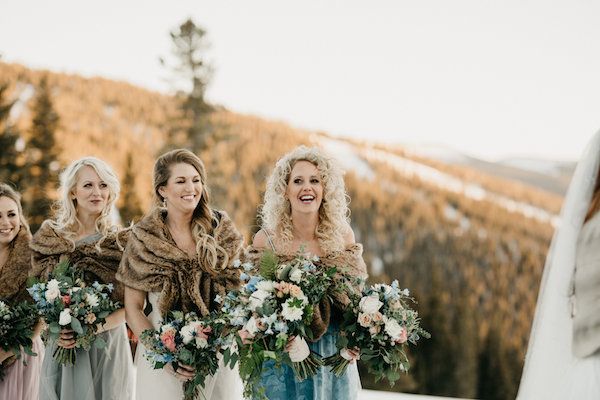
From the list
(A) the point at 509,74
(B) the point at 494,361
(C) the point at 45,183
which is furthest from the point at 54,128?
(B) the point at 494,361

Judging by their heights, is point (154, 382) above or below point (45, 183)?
below

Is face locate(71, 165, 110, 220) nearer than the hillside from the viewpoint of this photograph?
Yes

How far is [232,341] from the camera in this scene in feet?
9.46

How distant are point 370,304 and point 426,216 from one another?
836 inches

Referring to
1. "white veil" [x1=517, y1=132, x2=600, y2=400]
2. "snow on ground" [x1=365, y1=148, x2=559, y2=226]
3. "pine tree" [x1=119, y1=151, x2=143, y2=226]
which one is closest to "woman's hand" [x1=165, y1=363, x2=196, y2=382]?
"white veil" [x1=517, y1=132, x2=600, y2=400]

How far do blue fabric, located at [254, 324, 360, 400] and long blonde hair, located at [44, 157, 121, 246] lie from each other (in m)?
1.29

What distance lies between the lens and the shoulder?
11.0ft

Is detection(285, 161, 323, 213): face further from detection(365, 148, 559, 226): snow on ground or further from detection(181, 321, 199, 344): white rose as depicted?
detection(365, 148, 559, 226): snow on ground

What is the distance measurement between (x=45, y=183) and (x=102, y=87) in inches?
164

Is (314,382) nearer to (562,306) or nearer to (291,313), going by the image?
(291,313)

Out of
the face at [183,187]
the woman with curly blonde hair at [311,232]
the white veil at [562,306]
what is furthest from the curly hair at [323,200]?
the white veil at [562,306]

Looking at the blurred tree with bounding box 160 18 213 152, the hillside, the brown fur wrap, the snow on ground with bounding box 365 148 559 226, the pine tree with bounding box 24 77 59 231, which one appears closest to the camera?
the brown fur wrap

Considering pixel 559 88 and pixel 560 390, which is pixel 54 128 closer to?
A: pixel 559 88

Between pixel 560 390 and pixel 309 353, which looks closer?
pixel 560 390
